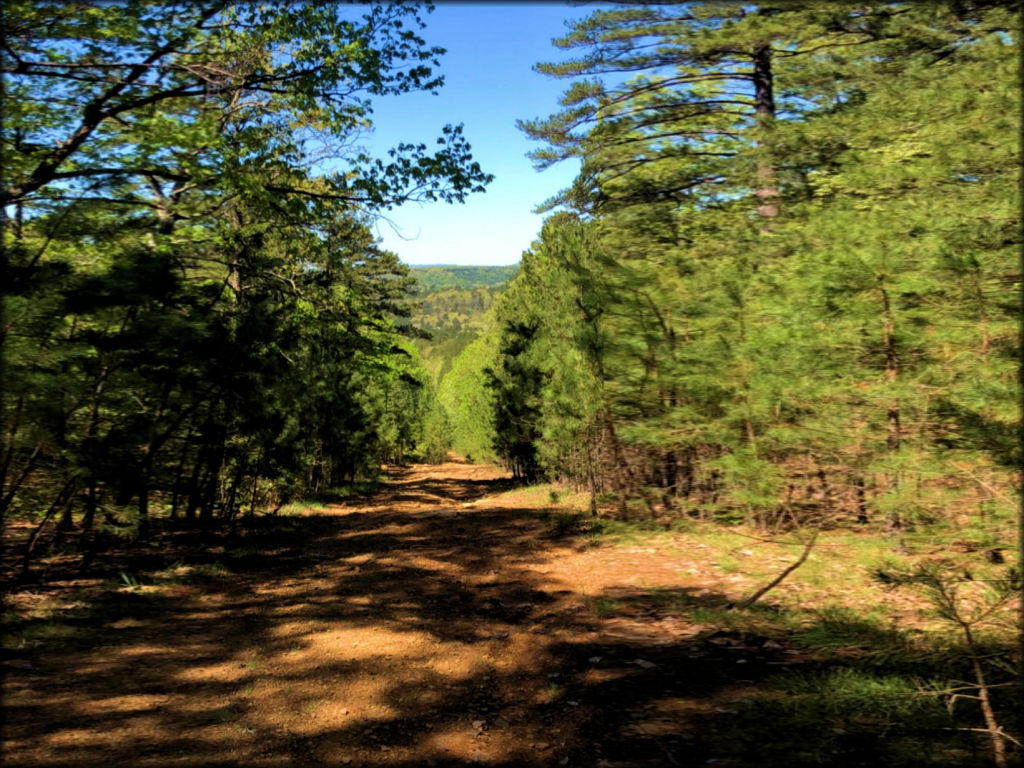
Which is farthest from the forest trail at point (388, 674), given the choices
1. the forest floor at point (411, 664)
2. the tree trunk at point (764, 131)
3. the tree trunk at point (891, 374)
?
the tree trunk at point (764, 131)

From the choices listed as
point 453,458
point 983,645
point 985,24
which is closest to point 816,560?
point 983,645

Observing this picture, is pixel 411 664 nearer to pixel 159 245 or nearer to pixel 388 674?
pixel 388 674

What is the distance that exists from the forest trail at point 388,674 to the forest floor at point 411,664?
0.02m

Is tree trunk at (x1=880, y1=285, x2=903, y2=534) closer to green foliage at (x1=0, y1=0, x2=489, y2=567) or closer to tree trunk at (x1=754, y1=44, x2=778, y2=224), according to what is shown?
tree trunk at (x1=754, y1=44, x2=778, y2=224)

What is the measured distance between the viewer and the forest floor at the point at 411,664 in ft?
11.3

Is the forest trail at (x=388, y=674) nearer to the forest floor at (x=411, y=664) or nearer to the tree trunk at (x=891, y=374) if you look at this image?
the forest floor at (x=411, y=664)

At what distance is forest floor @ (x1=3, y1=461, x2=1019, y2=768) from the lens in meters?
3.45

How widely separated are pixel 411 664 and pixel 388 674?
265 mm

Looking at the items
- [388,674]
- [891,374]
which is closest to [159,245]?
[388,674]

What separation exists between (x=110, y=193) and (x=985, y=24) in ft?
42.0

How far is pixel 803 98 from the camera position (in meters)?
10.5

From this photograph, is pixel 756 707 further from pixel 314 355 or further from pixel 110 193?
pixel 314 355

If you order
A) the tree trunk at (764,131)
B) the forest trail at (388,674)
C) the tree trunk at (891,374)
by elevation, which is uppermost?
the tree trunk at (764,131)

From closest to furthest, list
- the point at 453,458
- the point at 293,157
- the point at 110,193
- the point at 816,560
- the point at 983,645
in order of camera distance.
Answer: the point at 983,645 < the point at 816,560 < the point at 110,193 < the point at 293,157 < the point at 453,458
